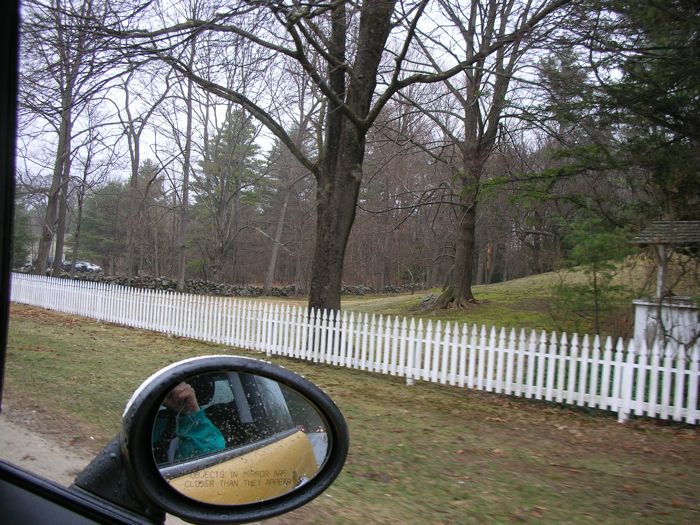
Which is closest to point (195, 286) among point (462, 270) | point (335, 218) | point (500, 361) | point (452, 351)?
point (462, 270)

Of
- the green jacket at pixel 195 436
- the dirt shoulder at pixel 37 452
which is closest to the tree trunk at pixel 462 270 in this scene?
the dirt shoulder at pixel 37 452

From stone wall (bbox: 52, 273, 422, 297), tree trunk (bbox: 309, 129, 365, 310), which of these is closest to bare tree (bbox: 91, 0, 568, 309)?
tree trunk (bbox: 309, 129, 365, 310)

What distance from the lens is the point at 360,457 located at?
5.26 m

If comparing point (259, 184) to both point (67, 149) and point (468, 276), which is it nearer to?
point (67, 149)

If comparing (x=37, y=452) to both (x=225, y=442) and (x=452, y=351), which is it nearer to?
(x=225, y=442)

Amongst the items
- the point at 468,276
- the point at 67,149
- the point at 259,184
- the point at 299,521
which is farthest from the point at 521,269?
the point at 299,521

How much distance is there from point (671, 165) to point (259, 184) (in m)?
35.1

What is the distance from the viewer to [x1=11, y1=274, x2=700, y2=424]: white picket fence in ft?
24.4

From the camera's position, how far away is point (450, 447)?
5.88 metres

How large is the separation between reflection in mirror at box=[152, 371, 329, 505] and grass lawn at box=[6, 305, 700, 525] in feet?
5.82

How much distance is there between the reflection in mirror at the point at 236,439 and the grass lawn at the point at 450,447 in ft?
5.82

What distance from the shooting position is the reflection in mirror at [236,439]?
6.25ft

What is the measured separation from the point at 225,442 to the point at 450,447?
4.31m

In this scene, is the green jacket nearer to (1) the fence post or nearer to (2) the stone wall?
(1) the fence post
